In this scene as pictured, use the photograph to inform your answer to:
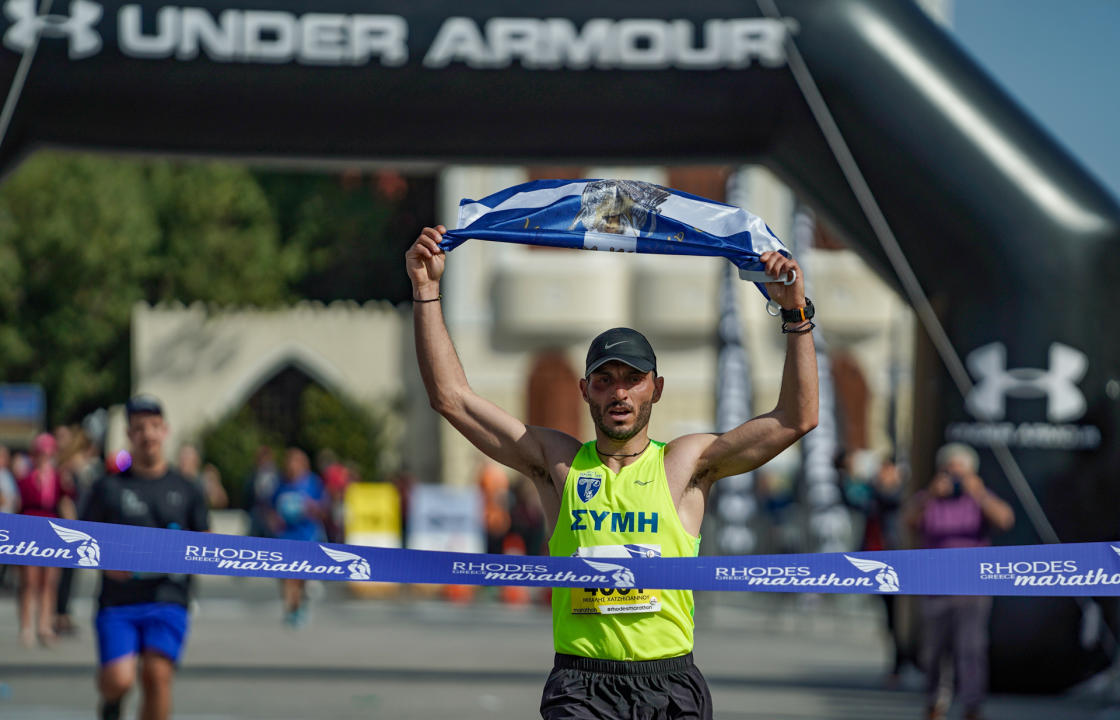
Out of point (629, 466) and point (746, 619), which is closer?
point (629, 466)

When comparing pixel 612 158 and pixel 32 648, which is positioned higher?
pixel 612 158

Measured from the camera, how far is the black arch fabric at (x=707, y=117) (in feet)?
33.8

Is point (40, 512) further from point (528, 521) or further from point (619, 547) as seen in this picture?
point (619, 547)

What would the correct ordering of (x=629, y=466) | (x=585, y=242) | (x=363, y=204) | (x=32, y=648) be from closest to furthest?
(x=629, y=466), (x=585, y=242), (x=32, y=648), (x=363, y=204)

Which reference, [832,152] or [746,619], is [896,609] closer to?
[832,152]

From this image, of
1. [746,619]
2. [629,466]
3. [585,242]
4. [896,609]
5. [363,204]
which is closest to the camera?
[629,466]

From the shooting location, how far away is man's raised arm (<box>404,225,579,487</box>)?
4820 mm

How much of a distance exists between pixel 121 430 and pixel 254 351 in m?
3.07

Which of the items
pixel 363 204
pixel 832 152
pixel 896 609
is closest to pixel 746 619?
pixel 896 609

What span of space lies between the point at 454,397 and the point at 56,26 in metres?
6.36

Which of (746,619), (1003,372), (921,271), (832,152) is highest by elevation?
(832,152)

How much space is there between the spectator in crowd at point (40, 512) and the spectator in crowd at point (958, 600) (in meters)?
7.96

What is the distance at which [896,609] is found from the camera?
507 inches

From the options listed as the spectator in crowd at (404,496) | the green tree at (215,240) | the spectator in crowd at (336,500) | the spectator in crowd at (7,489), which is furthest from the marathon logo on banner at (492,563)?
the green tree at (215,240)
